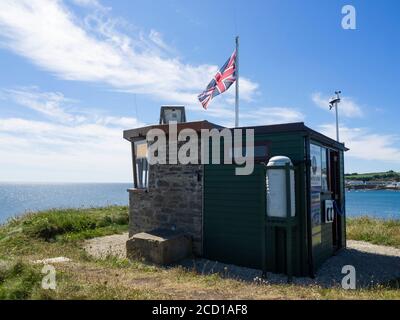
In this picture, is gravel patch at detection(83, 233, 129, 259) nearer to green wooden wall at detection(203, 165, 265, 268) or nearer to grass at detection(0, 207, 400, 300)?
grass at detection(0, 207, 400, 300)

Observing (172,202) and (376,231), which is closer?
(172,202)

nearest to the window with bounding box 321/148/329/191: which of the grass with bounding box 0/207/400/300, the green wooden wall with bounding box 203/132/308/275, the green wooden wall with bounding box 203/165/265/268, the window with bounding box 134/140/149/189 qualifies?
the green wooden wall with bounding box 203/132/308/275

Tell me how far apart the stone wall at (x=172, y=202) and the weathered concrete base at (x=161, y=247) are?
431 mm

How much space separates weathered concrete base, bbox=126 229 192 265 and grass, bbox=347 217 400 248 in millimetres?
7794

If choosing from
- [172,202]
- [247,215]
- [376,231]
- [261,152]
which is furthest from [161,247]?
[376,231]

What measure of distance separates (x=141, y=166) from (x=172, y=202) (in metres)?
1.90

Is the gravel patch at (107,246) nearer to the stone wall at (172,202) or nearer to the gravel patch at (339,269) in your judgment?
the stone wall at (172,202)

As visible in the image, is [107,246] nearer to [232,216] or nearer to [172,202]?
[172,202]

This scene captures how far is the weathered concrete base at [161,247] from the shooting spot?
9.30 meters

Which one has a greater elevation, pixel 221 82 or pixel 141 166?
pixel 221 82

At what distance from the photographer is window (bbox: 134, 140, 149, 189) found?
38.2ft

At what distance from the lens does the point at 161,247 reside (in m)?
9.24

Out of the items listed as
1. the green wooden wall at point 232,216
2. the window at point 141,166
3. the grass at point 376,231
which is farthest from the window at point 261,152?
the grass at point 376,231
